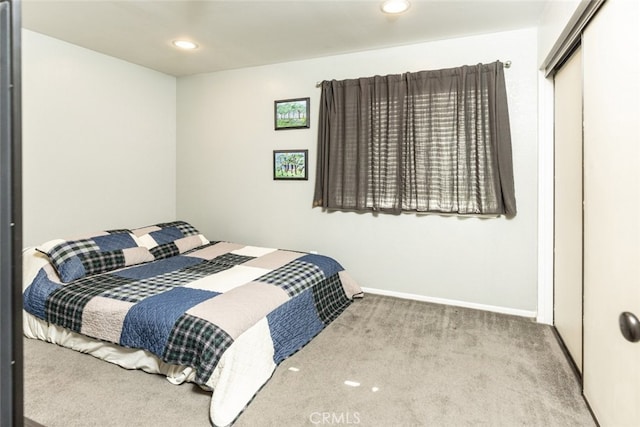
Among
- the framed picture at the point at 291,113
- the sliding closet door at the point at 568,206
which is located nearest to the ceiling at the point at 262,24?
the framed picture at the point at 291,113

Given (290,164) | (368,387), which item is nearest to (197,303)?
(368,387)

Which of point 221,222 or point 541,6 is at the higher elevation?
point 541,6

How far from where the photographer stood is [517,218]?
303 cm

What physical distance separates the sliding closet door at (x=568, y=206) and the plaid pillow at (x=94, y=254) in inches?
125

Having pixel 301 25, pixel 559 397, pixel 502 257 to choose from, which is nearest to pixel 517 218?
pixel 502 257

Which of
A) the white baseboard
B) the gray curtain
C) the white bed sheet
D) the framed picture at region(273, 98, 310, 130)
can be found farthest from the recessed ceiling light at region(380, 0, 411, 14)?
the white baseboard

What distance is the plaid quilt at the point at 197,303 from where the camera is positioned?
197cm

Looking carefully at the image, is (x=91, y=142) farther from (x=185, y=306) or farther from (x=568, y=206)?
(x=568, y=206)

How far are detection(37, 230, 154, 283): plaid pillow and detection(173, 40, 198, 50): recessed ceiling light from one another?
176 centimetres

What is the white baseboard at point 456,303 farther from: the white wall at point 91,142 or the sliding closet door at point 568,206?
the white wall at point 91,142

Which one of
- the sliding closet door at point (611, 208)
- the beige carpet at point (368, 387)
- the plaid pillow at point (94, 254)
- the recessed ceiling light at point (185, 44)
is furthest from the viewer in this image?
the recessed ceiling light at point (185, 44)

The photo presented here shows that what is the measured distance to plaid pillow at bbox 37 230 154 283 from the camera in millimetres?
2631

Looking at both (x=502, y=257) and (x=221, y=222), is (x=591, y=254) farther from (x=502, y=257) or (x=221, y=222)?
(x=221, y=222)

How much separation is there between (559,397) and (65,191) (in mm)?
4013
